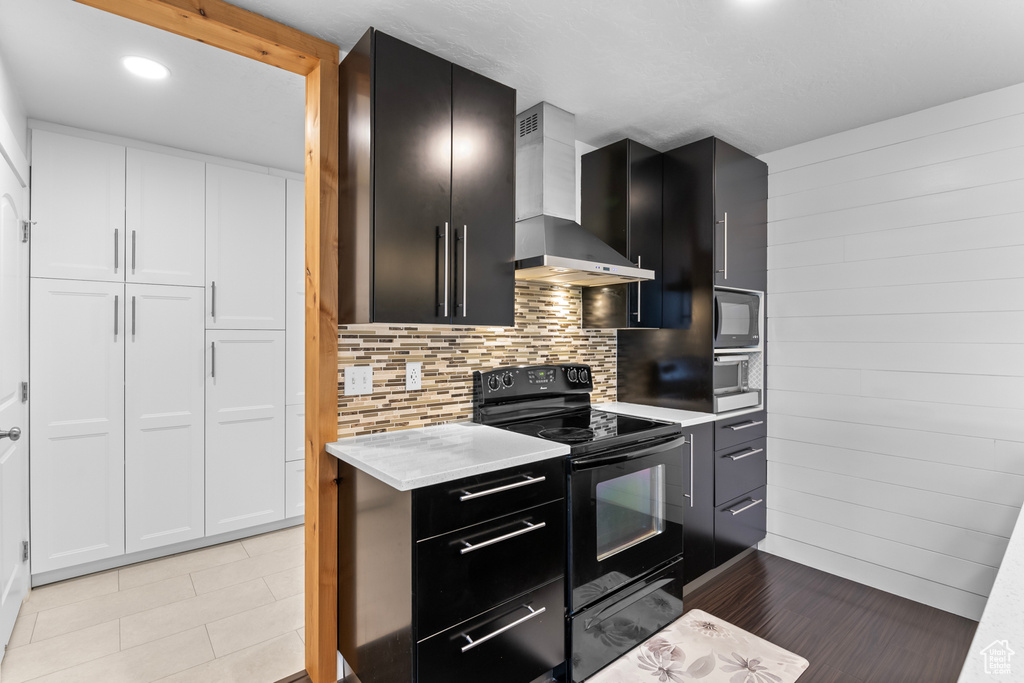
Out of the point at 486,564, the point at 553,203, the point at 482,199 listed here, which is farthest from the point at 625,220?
the point at 486,564

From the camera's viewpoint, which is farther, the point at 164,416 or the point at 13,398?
the point at 164,416

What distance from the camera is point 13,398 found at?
223 centimetres

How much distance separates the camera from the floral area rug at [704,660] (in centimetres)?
199

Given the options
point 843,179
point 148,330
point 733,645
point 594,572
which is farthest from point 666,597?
point 148,330

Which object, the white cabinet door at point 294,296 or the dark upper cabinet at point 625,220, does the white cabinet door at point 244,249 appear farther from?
the dark upper cabinet at point 625,220

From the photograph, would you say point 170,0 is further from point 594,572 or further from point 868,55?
point 868,55

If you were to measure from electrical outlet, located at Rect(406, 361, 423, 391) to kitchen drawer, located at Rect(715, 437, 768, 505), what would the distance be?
5.48ft

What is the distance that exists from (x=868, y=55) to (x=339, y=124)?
219 cm

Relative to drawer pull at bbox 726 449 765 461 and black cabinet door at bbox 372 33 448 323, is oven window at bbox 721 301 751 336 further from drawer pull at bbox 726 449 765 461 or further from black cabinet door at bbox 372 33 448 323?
black cabinet door at bbox 372 33 448 323

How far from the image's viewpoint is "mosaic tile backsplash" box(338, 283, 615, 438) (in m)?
2.07

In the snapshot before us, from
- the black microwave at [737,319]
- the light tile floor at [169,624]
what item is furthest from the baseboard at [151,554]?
the black microwave at [737,319]

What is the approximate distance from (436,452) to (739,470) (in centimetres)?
196

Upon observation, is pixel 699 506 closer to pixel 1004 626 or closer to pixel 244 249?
pixel 1004 626

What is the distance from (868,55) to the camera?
2078mm
